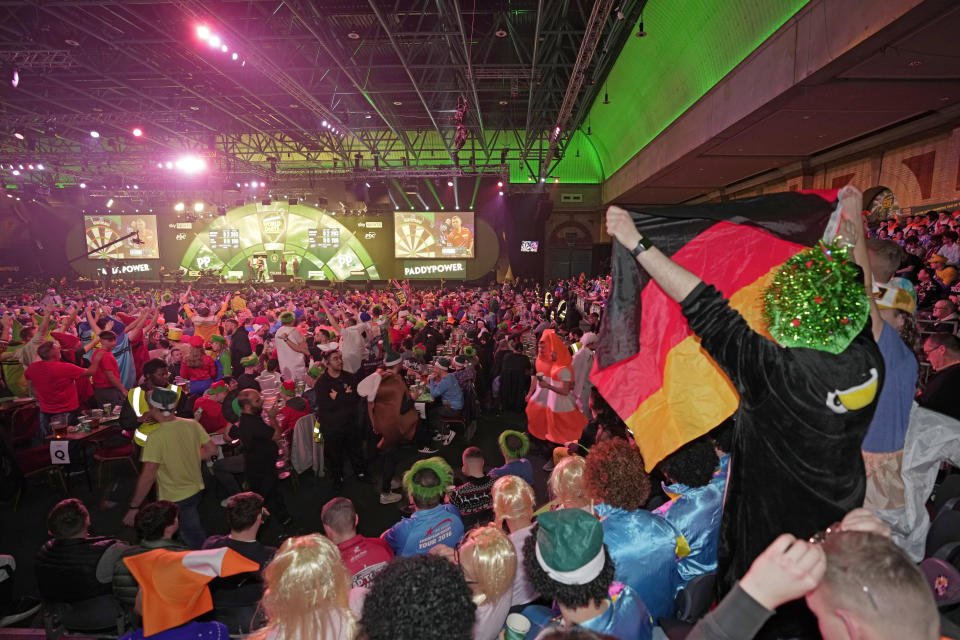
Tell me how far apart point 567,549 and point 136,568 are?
72.9 inches

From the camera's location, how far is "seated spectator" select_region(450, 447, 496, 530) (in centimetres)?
346

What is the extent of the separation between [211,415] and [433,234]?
19.4 meters

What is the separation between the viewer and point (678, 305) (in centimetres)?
203

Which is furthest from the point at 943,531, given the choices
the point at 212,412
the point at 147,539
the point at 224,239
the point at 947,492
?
the point at 224,239

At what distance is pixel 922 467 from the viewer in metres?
2.14

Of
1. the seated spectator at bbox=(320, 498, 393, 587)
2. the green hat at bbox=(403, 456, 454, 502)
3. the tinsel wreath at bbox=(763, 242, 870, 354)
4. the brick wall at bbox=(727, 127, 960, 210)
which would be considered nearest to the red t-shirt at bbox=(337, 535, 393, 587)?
the seated spectator at bbox=(320, 498, 393, 587)

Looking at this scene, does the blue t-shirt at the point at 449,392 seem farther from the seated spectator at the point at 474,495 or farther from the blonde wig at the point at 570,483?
the blonde wig at the point at 570,483

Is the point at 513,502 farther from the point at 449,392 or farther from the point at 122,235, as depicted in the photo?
the point at 122,235

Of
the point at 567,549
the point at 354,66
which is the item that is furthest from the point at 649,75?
the point at 567,549

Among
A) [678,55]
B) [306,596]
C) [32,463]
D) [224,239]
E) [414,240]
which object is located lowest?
[32,463]

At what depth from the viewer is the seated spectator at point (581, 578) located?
4.92 feet

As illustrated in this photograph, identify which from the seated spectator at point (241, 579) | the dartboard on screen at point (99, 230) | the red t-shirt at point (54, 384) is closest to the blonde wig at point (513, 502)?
the seated spectator at point (241, 579)

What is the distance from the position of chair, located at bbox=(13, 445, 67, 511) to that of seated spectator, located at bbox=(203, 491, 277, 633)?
4005 millimetres

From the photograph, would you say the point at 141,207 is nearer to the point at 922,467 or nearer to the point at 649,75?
the point at 649,75
